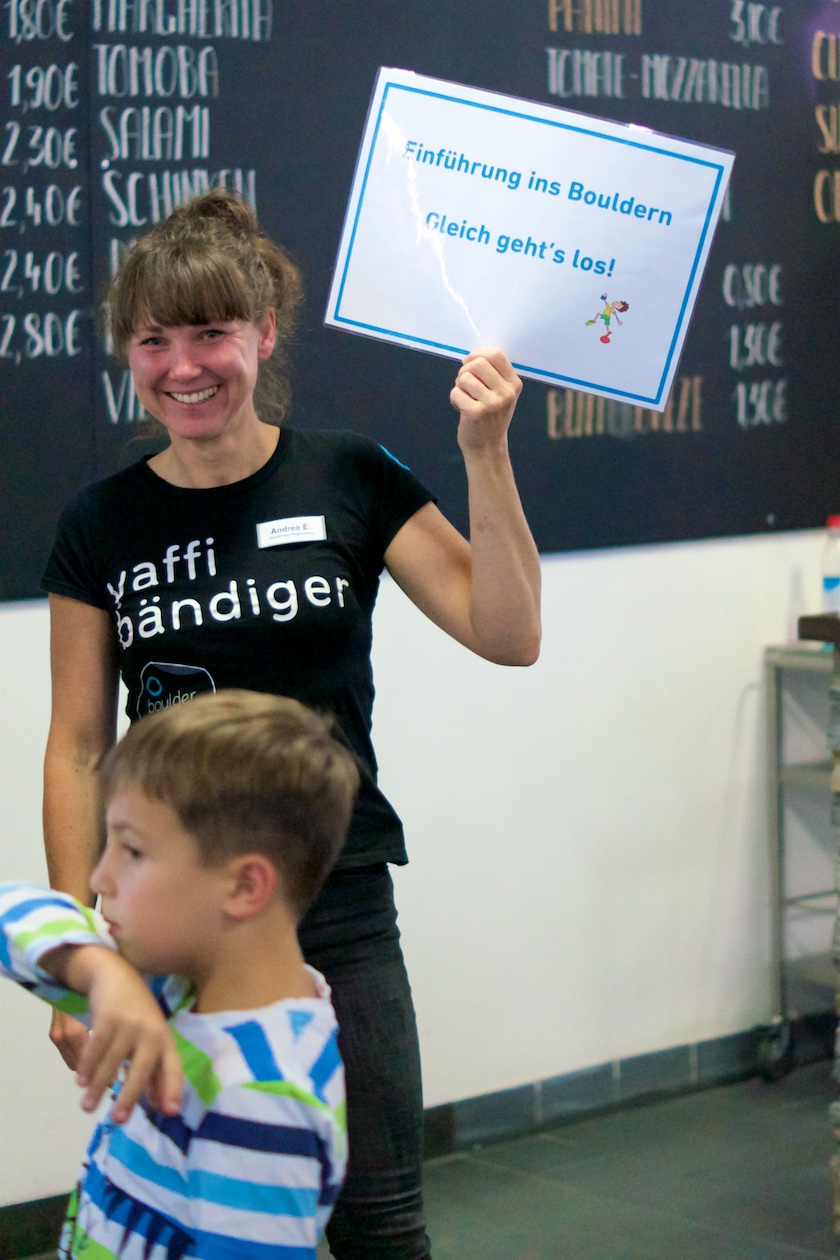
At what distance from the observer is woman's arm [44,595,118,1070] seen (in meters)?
1.51

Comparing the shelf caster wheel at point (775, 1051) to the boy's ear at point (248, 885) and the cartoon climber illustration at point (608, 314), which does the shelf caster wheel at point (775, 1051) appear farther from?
the boy's ear at point (248, 885)

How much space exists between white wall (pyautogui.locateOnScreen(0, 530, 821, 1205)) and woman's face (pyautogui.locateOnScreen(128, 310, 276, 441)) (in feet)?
4.61

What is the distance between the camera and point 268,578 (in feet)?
4.81

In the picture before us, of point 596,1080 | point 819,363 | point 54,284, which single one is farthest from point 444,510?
point 596,1080

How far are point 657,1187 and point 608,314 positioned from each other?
1.91m

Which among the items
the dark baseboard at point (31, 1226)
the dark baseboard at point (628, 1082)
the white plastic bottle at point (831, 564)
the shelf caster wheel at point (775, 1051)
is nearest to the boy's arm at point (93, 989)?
the dark baseboard at point (31, 1226)

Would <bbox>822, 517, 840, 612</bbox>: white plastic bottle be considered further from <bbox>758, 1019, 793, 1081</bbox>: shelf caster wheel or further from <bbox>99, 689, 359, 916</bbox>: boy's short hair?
<bbox>99, 689, 359, 916</bbox>: boy's short hair

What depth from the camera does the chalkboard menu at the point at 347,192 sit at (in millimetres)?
2428

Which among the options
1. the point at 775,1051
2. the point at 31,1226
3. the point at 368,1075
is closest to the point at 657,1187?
the point at 775,1051

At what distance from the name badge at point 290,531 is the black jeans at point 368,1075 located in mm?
→ 328

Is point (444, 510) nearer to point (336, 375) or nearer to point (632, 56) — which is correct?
point (336, 375)

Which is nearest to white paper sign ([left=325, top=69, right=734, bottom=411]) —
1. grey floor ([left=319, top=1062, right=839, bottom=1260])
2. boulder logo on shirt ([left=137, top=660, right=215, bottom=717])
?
boulder logo on shirt ([left=137, top=660, right=215, bottom=717])

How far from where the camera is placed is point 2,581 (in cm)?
244

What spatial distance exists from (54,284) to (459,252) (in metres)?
1.17
